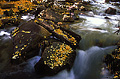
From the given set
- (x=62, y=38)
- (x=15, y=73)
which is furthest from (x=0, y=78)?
(x=62, y=38)

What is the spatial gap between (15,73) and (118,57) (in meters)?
5.64

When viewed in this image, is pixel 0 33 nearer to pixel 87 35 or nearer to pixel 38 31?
pixel 38 31

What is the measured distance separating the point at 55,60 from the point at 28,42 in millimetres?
2277

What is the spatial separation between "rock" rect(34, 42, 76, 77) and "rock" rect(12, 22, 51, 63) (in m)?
1.02

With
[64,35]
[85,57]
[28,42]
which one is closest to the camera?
[28,42]

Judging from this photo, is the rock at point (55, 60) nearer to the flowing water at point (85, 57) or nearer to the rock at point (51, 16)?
the flowing water at point (85, 57)

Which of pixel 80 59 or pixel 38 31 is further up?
pixel 38 31

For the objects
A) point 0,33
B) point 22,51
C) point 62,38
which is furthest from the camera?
point 0,33

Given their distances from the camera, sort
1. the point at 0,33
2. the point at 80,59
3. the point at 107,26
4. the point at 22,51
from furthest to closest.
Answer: the point at 107,26 → the point at 0,33 → the point at 80,59 → the point at 22,51

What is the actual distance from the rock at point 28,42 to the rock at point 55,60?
1.02 m

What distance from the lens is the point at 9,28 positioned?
956 cm

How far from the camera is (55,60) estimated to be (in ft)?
18.1

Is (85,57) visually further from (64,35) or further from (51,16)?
(51,16)

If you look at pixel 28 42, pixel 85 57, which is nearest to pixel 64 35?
pixel 85 57
